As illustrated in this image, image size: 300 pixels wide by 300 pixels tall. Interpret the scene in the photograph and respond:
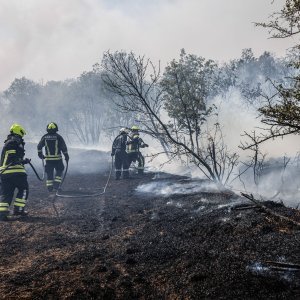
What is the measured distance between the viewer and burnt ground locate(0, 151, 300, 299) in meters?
3.88

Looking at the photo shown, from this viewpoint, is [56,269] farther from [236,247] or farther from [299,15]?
[299,15]

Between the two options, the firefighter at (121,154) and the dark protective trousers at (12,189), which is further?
the firefighter at (121,154)

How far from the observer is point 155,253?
16.9ft

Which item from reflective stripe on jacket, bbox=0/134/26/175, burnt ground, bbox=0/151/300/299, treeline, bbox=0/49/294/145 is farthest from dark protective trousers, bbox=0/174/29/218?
treeline, bbox=0/49/294/145

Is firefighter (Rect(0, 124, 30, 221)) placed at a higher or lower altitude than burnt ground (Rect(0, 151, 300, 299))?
higher

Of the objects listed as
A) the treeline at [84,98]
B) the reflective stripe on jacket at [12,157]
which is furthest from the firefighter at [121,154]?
the treeline at [84,98]

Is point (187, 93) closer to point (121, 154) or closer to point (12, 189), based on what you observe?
point (121, 154)

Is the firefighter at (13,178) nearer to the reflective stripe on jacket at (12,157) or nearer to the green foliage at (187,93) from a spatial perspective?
the reflective stripe on jacket at (12,157)

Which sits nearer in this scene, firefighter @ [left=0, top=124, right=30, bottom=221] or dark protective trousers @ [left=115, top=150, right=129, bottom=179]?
firefighter @ [left=0, top=124, right=30, bottom=221]

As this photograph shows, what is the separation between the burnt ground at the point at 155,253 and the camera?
12.7 feet

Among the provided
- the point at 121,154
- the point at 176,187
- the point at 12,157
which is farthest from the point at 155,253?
the point at 121,154

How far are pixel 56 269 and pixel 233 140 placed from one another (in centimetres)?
3080

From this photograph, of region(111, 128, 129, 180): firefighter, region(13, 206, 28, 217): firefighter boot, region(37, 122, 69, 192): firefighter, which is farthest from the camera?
region(111, 128, 129, 180): firefighter

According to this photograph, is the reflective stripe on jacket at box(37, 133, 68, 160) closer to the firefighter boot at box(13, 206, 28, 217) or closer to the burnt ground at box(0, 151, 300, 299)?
the firefighter boot at box(13, 206, 28, 217)
